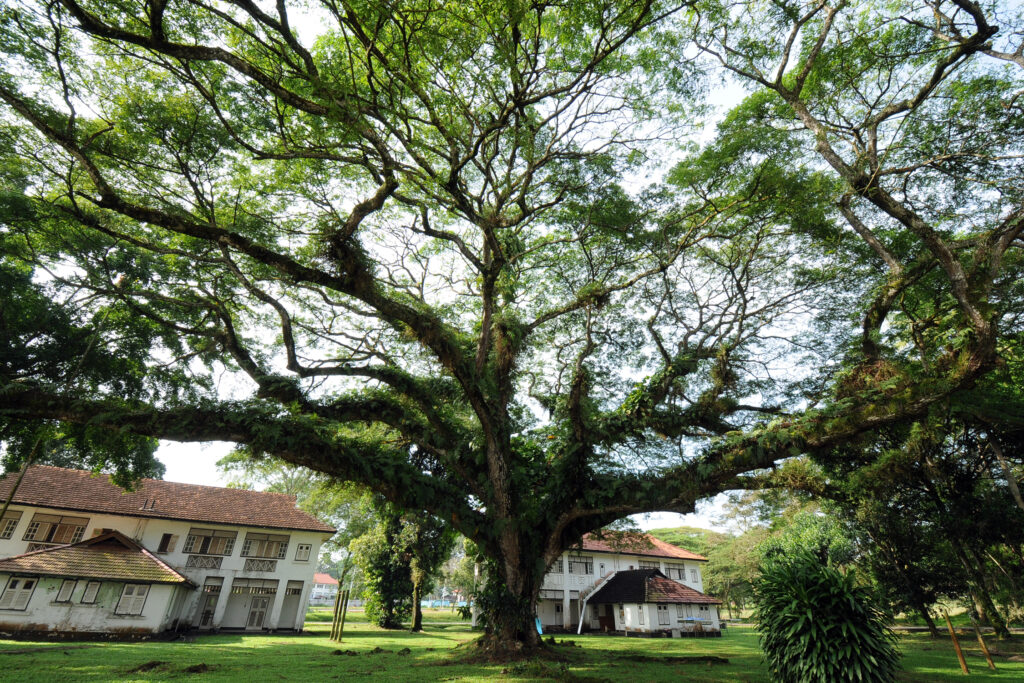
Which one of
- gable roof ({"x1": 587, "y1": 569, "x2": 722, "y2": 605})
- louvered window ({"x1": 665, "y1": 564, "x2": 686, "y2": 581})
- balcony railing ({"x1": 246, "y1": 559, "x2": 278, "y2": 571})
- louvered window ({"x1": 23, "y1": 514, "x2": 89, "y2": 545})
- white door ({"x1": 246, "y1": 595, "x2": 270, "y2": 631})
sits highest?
louvered window ({"x1": 23, "y1": 514, "x2": 89, "y2": 545})

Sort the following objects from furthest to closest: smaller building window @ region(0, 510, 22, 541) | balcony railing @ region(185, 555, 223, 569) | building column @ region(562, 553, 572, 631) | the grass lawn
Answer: building column @ region(562, 553, 572, 631)
balcony railing @ region(185, 555, 223, 569)
smaller building window @ region(0, 510, 22, 541)
the grass lawn

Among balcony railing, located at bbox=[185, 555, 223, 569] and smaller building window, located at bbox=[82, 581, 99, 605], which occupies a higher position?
balcony railing, located at bbox=[185, 555, 223, 569]

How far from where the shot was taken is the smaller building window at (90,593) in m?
15.7

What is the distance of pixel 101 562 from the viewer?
648 inches

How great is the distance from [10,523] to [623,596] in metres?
26.8

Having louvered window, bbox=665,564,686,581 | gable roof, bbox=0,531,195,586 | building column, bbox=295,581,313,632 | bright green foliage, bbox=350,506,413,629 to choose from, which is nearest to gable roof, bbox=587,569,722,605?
louvered window, bbox=665,564,686,581

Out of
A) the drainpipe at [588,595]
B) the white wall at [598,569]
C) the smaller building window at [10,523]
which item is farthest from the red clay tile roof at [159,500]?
the drainpipe at [588,595]

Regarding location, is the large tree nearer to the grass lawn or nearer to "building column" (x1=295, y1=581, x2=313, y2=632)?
the grass lawn

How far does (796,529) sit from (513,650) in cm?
2278

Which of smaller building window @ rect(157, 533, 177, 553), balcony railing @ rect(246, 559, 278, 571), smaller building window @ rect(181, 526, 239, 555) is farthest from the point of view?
balcony railing @ rect(246, 559, 278, 571)

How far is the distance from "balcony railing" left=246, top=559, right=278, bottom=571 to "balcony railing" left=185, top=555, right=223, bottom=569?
1.20 meters

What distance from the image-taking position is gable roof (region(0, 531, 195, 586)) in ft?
50.0

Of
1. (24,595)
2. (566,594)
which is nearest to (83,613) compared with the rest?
(24,595)

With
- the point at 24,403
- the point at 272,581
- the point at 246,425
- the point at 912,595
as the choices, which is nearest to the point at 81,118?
the point at 24,403
